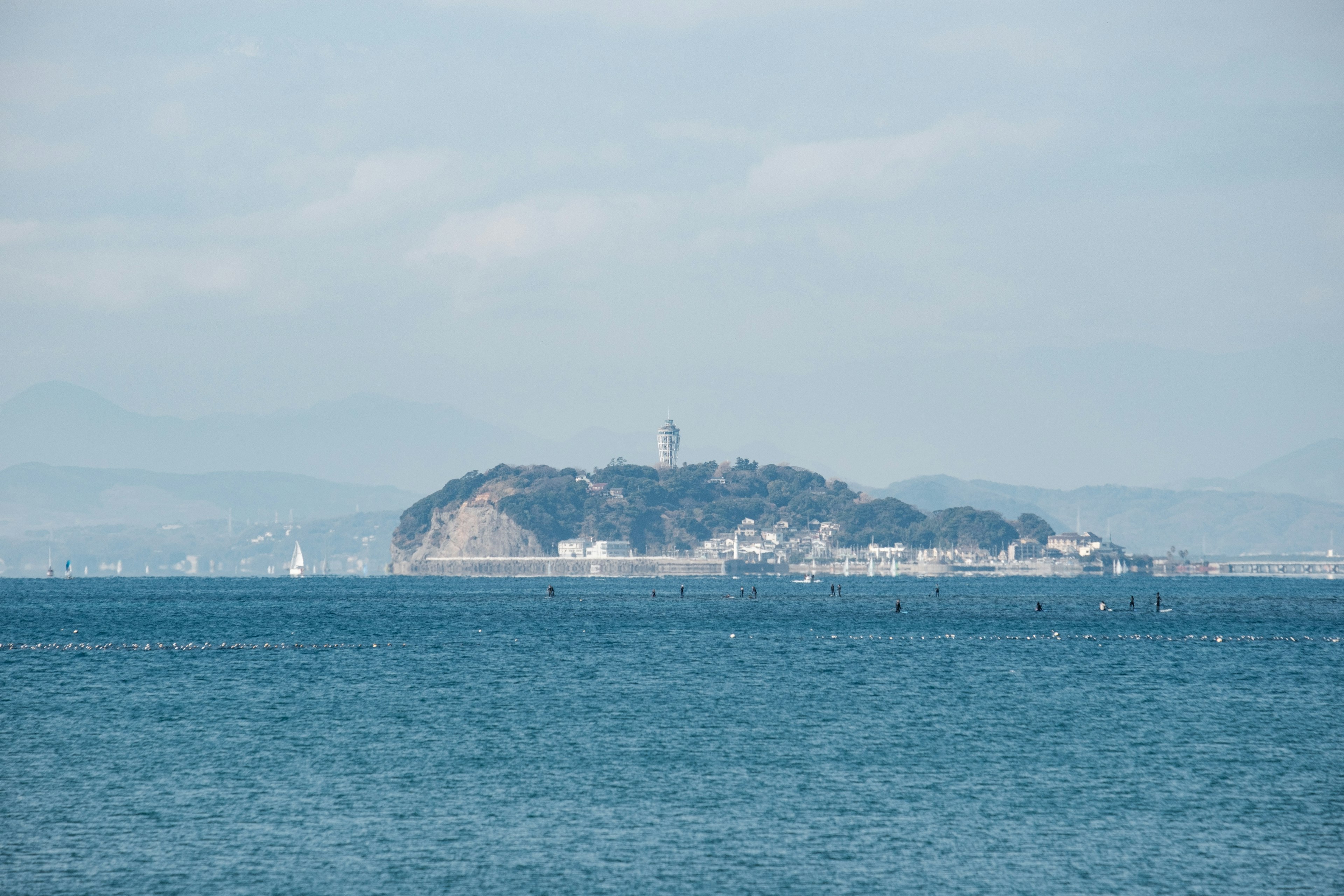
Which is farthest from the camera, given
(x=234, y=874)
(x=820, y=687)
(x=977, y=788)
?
(x=820, y=687)

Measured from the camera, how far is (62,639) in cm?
11512

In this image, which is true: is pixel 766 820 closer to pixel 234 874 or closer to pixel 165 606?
pixel 234 874

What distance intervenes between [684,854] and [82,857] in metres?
15.3

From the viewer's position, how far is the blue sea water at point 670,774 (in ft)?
114

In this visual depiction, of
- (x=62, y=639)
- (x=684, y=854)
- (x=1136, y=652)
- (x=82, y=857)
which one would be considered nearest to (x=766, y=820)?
(x=684, y=854)

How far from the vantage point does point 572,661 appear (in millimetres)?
90438

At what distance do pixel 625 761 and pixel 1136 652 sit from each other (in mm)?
62169

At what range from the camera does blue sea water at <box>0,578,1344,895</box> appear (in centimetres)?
3488

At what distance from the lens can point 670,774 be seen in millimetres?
47250

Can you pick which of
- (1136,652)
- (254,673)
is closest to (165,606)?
(254,673)

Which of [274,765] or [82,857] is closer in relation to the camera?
[82,857]

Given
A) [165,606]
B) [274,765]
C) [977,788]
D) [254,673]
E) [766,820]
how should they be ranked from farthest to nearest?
1. [165,606]
2. [254,673]
3. [274,765]
4. [977,788]
5. [766,820]

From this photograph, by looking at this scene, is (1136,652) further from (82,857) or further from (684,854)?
(82,857)

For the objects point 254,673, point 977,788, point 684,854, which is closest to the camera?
point 684,854
